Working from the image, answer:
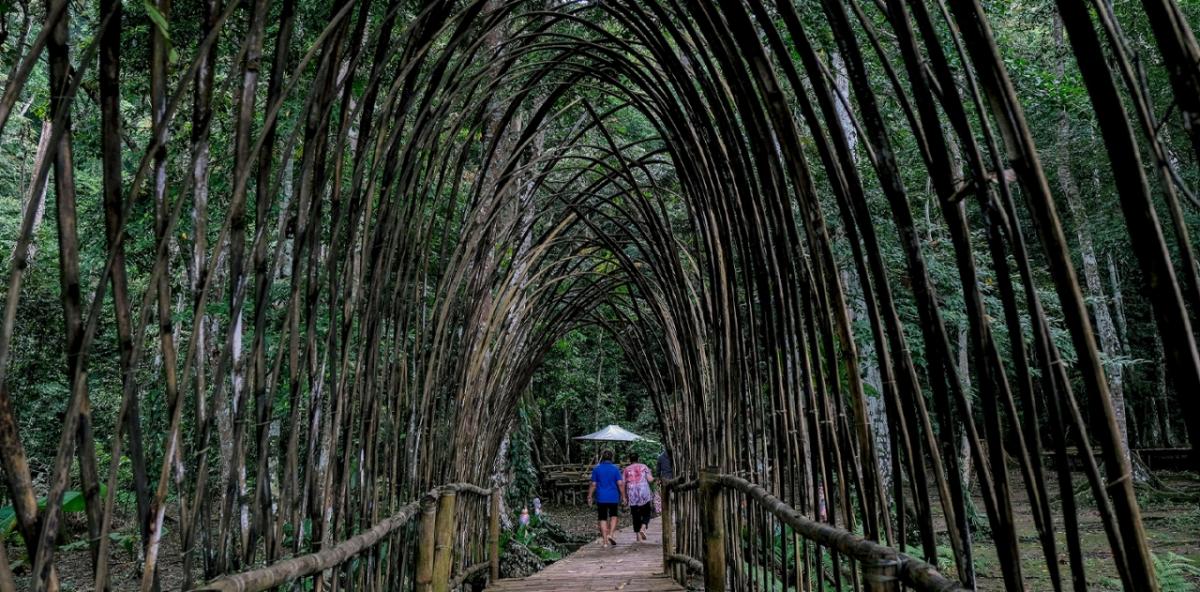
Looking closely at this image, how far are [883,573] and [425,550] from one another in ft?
6.55

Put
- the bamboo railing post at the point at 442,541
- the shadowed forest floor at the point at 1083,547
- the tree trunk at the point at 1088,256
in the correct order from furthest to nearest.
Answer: the tree trunk at the point at 1088,256 < the shadowed forest floor at the point at 1083,547 < the bamboo railing post at the point at 442,541

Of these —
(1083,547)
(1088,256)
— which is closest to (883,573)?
(1083,547)

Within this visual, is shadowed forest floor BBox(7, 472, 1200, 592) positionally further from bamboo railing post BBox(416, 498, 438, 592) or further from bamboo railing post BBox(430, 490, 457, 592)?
bamboo railing post BBox(416, 498, 438, 592)

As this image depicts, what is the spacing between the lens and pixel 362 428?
225 cm

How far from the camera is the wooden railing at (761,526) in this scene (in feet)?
4.21

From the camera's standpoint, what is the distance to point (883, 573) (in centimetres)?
132

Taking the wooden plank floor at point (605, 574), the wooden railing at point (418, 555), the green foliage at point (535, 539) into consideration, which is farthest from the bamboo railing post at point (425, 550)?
the green foliage at point (535, 539)

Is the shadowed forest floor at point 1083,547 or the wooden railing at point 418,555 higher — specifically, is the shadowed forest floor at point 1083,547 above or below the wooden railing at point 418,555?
below

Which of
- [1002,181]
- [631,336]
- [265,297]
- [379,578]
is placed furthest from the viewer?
[631,336]

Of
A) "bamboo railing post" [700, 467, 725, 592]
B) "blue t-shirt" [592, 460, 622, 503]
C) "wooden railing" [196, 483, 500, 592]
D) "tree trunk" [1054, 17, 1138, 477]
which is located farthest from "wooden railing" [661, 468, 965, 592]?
"tree trunk" [1054, 17, 1138, 477]

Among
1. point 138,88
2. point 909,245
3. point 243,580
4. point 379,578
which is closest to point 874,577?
point 909,245

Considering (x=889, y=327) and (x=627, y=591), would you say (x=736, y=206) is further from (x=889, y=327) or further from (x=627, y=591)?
(x=627, y=591)

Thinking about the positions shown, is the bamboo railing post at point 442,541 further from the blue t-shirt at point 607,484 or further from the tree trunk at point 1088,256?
the tree trunk at point 1088,256

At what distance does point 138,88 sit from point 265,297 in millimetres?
2761
